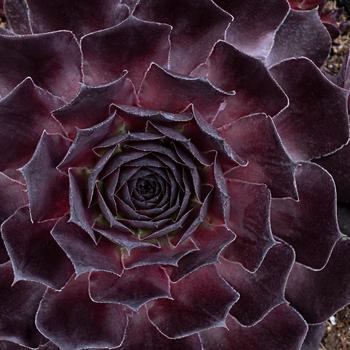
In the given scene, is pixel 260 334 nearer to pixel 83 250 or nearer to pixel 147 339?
pixel 147 339

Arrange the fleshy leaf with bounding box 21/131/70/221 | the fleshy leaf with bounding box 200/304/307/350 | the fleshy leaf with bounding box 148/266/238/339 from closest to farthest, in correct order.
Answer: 1. the fleshy leaf with bounding box 21/131/70/221
2. the fleshy leaf with bounding box 148/266/238/339
3. the fleshy leaf with bounding box 200/304/307/350

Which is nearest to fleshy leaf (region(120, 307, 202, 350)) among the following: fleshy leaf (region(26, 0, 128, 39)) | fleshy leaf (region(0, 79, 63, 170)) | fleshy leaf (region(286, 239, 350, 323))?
fleshy leaf (region(286, 239, 350, 323))

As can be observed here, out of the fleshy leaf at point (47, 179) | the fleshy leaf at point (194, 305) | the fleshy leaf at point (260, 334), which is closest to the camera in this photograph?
the fleshy leaf at point (47, 179)

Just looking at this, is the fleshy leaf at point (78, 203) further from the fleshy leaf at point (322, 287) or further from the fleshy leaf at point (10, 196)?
the fleshy leaf at point (322, 287)

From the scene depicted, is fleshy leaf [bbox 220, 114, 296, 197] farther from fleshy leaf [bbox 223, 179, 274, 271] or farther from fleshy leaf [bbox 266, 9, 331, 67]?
fleshy leaf [bbox 266, 9, 331, 67]

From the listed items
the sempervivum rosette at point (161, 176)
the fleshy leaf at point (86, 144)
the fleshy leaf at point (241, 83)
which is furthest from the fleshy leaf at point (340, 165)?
the fleshy leaf at point (86, 144)

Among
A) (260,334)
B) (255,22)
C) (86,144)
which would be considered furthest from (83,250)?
(255,22)
